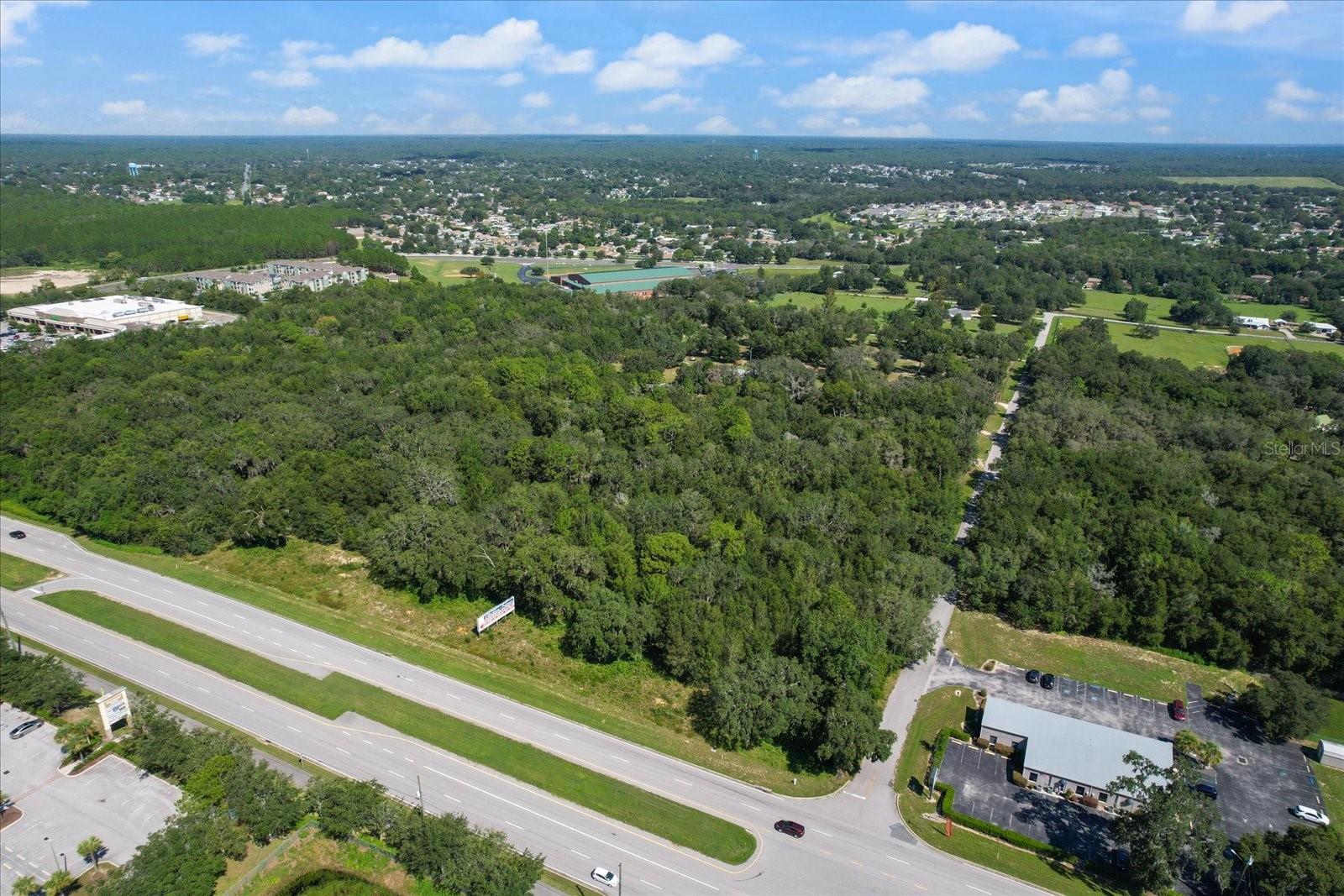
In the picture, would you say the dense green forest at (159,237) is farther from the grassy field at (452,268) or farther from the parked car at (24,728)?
the parked car at (24,728)

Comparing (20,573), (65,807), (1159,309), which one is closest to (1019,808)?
(65,807)

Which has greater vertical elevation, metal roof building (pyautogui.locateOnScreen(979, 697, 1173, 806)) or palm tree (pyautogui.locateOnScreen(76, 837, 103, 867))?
metal roof building (pyautogui.locateOnScreen(979, 697, 1173, 806))

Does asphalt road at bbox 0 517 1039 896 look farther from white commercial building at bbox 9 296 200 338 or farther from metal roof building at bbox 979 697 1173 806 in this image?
white commercial building at bbox 9 296 200 338

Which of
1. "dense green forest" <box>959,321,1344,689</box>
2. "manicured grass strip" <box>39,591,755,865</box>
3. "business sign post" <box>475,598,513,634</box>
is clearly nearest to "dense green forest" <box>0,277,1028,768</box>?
"business sign post" <box>475,598,513,634</box>

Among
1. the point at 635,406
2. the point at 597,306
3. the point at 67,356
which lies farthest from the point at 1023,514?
the point at 67,356

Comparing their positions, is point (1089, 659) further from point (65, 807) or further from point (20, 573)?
point (20, 573)

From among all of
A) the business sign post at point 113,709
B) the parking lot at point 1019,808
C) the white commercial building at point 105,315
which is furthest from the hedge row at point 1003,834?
the white commercial building at point 105,315
